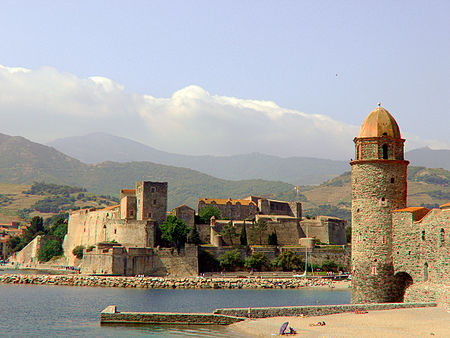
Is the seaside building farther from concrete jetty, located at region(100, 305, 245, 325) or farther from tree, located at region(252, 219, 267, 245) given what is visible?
concrete jetty, located at region(100, 305, 245, 325)

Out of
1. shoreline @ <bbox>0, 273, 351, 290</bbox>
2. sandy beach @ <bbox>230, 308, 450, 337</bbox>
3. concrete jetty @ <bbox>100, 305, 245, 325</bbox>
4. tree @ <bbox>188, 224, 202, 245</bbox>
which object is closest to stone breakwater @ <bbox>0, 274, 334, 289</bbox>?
shoreline @ <bbox>0, 273, 351, 290</bbox>

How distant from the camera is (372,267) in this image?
107ft

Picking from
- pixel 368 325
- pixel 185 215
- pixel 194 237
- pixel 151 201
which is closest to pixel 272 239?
pixel 194 237

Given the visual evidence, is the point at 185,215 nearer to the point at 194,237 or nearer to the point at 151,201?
the point at 194,237

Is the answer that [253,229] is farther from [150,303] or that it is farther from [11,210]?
[11,210]

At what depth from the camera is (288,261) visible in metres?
70.8

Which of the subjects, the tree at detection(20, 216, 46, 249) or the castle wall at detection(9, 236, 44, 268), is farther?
the tree at detection(20, 216, 46, 249)

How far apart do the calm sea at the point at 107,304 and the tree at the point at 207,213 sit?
20746mm

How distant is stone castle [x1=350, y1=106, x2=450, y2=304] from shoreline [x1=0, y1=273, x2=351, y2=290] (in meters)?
27.6

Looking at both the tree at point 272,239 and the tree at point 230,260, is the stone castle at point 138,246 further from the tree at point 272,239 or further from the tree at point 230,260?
the tree at point 272,239

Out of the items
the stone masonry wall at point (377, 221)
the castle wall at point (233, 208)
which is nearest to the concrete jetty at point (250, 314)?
the stone masonry wall at point (377, 221)

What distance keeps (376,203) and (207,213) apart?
159ft

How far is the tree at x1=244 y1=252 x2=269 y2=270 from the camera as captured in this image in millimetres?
70000

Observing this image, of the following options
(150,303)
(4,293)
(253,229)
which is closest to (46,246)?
(253,229)
